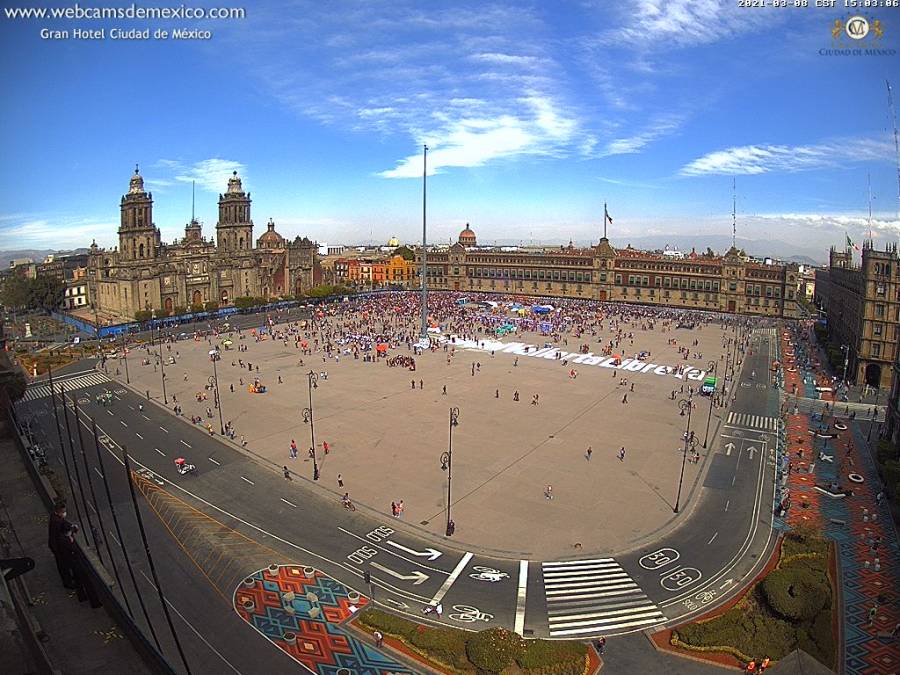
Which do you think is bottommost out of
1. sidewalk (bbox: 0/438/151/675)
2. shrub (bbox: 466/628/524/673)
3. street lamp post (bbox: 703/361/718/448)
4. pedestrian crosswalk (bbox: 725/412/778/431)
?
shrub (bbox: 466/628/524/673)

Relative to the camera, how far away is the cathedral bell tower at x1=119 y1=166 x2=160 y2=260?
88.3 metres

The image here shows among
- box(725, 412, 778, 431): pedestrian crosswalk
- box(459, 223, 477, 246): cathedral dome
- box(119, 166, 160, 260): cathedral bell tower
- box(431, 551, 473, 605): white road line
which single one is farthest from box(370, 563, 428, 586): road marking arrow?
box(459, 223, 477, 246): cathedral dome

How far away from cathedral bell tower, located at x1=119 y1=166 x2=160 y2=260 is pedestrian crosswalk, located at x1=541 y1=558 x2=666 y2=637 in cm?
8721

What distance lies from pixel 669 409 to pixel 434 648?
106 ft

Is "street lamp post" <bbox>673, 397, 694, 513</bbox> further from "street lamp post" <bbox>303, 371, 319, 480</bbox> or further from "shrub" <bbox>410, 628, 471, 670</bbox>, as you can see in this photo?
"street lamp post" <bbox>303, 371, 319, 480</bbox>

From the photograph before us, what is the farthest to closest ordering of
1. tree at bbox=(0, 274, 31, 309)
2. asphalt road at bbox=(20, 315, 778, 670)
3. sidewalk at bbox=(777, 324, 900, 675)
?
tree at bbox=(0, 274, 31, 309), asphalt road at bbox=(20, 315, 778, 670), sidewalk at bbox=(777, 324, 900, 675)

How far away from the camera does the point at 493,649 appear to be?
55.8ft

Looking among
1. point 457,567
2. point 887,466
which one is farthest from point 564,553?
point 887,466

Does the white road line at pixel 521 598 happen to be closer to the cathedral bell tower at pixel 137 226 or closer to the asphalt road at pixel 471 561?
the asphalt road at pixel 471 561

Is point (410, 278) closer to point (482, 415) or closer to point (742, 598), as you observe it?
point (482, 415)

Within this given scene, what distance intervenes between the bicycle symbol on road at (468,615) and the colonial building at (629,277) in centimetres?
9755

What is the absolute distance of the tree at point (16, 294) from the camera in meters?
92.5

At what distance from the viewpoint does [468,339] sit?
245 ft

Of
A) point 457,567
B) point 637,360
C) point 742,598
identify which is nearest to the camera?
point 742,598
